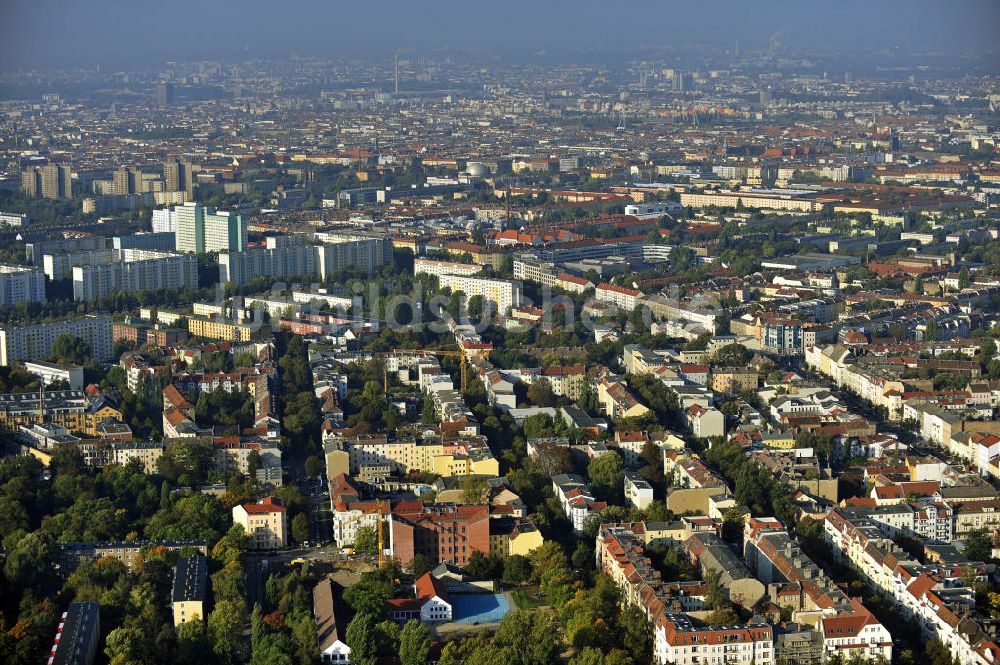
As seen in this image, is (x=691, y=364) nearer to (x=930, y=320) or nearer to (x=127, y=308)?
(x=930, y=320)

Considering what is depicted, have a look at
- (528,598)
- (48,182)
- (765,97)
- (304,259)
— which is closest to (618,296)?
(304,259)

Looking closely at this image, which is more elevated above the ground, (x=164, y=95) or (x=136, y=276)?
(x=136, y=276)

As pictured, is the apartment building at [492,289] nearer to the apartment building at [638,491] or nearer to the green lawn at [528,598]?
the apartment building at [638,491]

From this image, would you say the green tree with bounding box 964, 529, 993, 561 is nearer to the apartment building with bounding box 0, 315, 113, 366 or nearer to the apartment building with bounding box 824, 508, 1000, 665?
the apartment building with bounding box 824, 508, 1000, 665

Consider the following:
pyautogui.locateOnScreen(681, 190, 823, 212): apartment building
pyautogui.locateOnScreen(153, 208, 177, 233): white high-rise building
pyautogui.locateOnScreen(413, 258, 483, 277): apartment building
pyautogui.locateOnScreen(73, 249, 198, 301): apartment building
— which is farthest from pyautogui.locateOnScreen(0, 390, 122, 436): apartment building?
pyautogui.locateOnScreen(681, 190, 823, 212): apartment building

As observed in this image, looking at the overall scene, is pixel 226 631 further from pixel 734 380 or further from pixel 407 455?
pixel 734 380

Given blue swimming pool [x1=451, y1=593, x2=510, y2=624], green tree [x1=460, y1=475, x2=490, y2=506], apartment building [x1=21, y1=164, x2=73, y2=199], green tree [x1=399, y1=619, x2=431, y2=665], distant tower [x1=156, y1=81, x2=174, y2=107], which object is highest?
green tree [x1=460, y1=475, x2=490, y2=506]

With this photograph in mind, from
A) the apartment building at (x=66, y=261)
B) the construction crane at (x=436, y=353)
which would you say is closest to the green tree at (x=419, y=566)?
the construction crane at (x=436, y=353)
